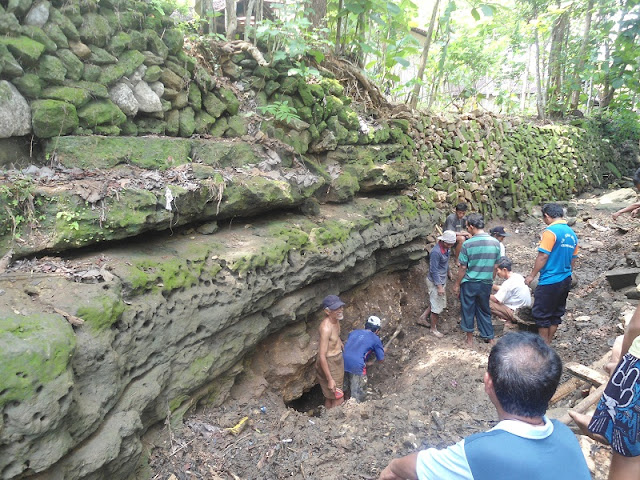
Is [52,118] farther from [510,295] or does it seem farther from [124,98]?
[510,295]

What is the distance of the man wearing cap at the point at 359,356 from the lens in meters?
5.21

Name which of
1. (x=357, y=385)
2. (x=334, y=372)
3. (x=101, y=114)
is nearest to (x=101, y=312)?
(x=101, y=114)

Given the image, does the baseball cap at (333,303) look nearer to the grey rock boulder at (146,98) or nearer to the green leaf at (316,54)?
the grey rock boulder at (146,98)

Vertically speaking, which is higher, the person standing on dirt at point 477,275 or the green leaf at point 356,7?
the green leaf at point 356,7

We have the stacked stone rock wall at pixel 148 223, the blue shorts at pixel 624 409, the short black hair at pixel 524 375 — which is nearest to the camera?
the short black hair at pixel 524 375

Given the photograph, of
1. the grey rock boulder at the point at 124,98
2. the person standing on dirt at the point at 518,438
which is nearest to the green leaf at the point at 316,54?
the grey rock boulder at the point at 124,98

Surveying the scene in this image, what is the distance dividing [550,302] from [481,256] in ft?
3.84

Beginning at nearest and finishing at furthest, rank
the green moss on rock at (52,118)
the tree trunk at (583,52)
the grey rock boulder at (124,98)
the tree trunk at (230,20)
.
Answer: the green moss on rock at (52,118)
the grey rock boulder at (124,98)
the tree trunk at (230,20)
the tree trunk at (583,52)

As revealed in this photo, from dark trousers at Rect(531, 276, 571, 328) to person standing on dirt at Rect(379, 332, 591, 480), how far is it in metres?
4.72

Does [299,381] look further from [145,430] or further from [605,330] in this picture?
[605,330]

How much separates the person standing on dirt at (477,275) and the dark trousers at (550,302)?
27.8 inches

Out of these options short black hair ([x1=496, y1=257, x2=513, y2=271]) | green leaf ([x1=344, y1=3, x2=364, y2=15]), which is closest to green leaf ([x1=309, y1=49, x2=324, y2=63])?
green leaf ([x1=344, y1=3, x2=364, y2=15])

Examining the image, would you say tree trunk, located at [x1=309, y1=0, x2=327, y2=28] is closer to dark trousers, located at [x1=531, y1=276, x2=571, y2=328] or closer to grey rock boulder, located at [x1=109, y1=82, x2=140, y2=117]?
grey rock boulder, located at [x1=109, y1=82, x2=140, y2=117]

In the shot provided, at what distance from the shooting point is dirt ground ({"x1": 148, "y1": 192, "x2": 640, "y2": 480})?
3539 mm
